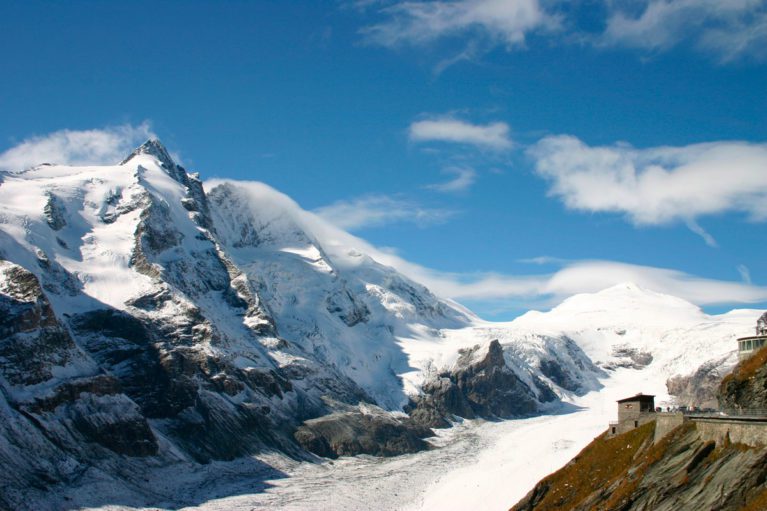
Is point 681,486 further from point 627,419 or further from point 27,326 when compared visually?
point 27,326

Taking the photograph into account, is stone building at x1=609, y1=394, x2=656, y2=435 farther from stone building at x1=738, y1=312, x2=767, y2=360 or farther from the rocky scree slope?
stone building at x1=738, y1=312, x2=767, y2=360

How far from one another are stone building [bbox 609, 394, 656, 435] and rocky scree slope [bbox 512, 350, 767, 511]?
171cm

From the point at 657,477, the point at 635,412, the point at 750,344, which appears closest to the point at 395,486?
the point at 635,412

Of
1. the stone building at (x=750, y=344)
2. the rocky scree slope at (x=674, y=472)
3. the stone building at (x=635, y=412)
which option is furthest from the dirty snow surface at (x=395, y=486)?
the stone building at (x=750, y=344)

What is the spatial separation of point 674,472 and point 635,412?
21472 mm

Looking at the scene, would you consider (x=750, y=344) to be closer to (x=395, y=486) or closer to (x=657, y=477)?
(x=657, y=477)

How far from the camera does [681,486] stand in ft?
204

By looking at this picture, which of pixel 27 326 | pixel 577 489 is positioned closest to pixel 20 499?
pixel 27 326

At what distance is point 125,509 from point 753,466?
4271 inches

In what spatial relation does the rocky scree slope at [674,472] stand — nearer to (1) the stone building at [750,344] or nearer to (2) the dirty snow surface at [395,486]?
(1) the stone building at [750,344]

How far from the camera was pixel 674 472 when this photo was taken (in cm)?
6481

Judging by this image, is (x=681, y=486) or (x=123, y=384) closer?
(x=681, y=486)

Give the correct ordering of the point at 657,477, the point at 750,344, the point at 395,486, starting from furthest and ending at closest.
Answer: the point at 395,486 → the point at 750,344 → the point at 657,477

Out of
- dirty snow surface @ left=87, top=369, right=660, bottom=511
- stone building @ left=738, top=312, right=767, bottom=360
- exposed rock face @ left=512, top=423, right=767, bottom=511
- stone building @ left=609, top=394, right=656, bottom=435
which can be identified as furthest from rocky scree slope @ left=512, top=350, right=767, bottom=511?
dirty snow surface @ left=87, top=369, right=660, bottom=511
